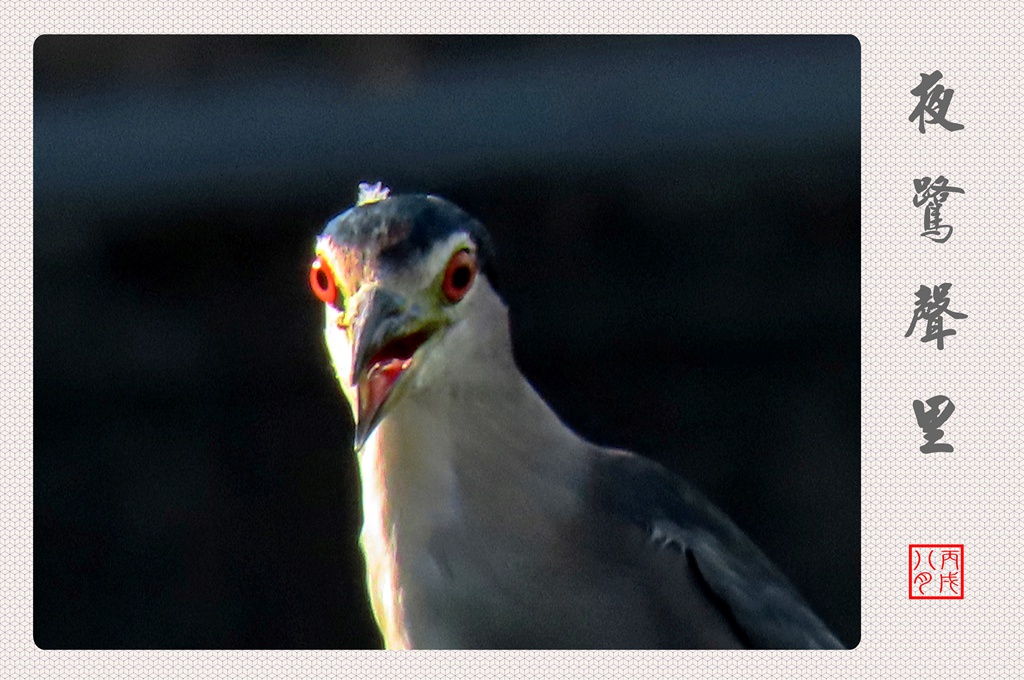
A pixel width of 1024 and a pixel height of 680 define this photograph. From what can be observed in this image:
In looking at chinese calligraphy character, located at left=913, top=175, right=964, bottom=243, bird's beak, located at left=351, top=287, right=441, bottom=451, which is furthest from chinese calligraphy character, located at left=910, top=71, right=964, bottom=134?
bird's beak, located at left=351, top=287, right=441, bottom=451

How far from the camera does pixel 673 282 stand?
2654 mm

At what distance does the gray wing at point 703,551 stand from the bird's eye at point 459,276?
259mm

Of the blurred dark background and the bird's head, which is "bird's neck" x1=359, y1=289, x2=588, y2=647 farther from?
the blurred dark background

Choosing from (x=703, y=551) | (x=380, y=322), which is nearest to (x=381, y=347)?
(x=380, y=322)

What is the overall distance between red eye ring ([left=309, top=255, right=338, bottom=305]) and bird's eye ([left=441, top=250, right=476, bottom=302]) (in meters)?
0.10

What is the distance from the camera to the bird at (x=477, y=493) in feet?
3.72

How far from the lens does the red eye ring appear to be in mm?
1169

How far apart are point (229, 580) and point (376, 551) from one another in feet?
4.39

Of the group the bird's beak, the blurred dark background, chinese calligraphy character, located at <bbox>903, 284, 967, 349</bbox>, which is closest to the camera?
the bird's beak

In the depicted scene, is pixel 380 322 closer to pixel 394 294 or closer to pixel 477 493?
pixel 394 294

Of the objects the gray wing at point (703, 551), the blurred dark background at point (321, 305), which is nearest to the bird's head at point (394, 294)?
the gray wing at point (703, 551)

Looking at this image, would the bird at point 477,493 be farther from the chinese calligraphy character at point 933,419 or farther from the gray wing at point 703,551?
the chinese calligraphy character at point 933,419

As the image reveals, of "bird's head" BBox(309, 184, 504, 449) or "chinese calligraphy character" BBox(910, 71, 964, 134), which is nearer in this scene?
"bird's head" BBox(309, 184, 504, 449)

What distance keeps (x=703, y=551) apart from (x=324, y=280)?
0.47m
